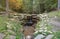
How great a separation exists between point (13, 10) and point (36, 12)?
1.79 meters

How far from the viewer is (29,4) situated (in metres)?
13.7

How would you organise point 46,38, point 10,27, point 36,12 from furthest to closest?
1. point 36,12
2. point 10,27
3. point 46,38

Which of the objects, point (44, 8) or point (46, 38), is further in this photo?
point (44, 8)

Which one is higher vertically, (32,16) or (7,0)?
(7,0)

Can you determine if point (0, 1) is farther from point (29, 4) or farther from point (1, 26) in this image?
point (1, 26)

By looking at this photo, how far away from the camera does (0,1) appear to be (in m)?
11.5

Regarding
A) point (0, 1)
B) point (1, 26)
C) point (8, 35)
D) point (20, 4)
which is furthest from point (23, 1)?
point (8, 35)

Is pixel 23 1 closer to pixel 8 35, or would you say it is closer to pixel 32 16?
pixel 32 16

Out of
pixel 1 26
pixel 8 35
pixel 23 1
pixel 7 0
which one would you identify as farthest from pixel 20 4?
pixel 8 35

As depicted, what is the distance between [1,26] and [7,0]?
5.58 m

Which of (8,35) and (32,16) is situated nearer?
(8,35)

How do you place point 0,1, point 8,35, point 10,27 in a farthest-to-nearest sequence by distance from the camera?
point 0,1 < point 10,27 < point 8,35

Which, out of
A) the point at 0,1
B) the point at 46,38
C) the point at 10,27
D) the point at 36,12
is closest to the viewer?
the point at 46,38

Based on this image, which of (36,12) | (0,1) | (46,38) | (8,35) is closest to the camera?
(46,38)
